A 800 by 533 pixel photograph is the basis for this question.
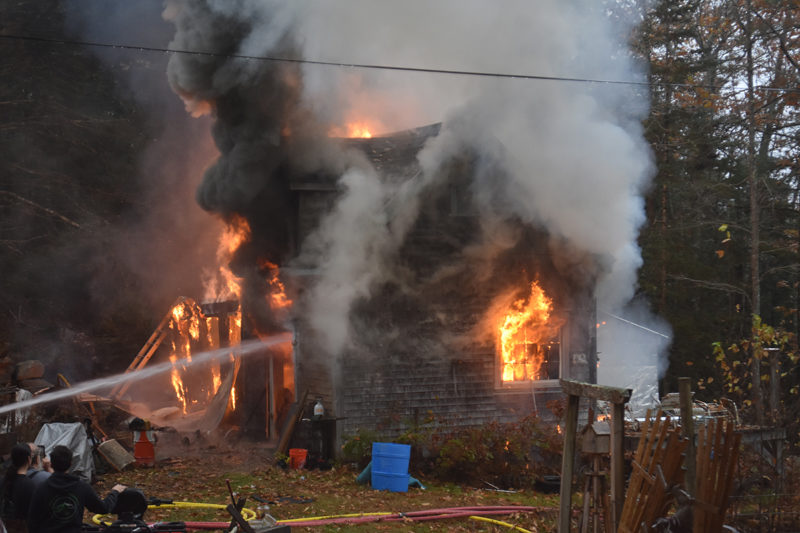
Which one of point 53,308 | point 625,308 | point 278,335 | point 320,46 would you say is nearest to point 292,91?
point 320,46

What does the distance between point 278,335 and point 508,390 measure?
4985mm

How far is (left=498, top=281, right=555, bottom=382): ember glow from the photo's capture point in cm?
1389

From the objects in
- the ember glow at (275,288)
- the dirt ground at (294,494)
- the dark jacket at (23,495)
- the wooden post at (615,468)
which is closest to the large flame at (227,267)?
the ember glow at (275,288)

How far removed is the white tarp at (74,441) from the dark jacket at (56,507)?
5450 mm

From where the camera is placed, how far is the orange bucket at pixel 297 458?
1222 centimetres

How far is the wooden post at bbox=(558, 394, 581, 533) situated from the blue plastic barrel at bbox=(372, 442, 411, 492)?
14.7 ft

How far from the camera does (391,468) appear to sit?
10.7 m

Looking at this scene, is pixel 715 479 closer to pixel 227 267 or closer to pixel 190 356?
pixel 227 267

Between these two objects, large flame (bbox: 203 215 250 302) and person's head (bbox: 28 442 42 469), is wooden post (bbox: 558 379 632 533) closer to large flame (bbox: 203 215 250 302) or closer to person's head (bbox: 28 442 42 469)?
person's head (bbox: 28 442 42 469)

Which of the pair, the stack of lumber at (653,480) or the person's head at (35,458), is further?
the person's head at (35,458)

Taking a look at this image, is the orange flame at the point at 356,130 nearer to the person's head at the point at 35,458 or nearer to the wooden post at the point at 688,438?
the person's head at the point at 35,458

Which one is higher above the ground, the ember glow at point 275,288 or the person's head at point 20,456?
the ember glow at point 275,288

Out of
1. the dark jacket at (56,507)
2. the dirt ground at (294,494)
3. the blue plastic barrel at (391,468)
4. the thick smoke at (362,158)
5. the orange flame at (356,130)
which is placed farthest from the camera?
the orange flame at (356,130)

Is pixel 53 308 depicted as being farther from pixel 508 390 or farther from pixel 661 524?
pixel 661 524
